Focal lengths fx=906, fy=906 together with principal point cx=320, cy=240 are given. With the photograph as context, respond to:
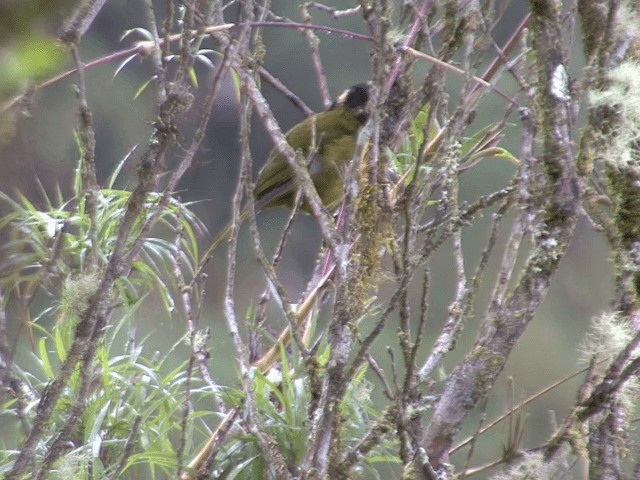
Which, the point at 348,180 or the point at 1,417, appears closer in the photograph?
the point at 348,180

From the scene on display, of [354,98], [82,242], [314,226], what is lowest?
[314,226]

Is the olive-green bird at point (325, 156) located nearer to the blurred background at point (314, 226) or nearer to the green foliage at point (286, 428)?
the green foliage at point (286, 428)

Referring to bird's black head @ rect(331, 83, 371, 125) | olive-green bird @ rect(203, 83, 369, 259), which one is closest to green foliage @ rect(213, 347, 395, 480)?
olive-green bird @ rect(203, 83, 369, 259)

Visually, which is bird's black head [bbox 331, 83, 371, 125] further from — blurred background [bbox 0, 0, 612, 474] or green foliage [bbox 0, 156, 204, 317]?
blurred background [bbox 0, 0, 612, 474]

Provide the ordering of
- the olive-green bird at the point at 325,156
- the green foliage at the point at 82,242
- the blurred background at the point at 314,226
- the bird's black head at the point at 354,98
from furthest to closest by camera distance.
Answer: the blurred background at the point at 314,226 < the bird's black head at the point at 354,98 < the olive-green bird at the point at 325,156 < the green foliage at the point at 82,242

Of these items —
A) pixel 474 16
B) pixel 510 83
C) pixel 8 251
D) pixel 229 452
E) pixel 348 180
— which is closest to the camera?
pixel 348 180

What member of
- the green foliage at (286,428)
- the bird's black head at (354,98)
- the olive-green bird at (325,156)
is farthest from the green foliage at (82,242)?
the bird's black head at (354,98)

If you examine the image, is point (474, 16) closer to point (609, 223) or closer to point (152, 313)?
point (609, 223)

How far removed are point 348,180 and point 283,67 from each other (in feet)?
19.3

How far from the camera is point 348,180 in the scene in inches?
41.6

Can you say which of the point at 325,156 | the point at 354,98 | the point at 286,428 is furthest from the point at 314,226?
the point at 286,428

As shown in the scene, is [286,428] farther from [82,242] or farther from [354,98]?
[354,98]

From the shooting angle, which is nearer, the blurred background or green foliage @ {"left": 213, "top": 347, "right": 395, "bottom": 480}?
green foliage @ {"left": 213, "top": 347, "right": 395, "bottom": 480}

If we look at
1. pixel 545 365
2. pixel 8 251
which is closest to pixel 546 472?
pixel 8 251
